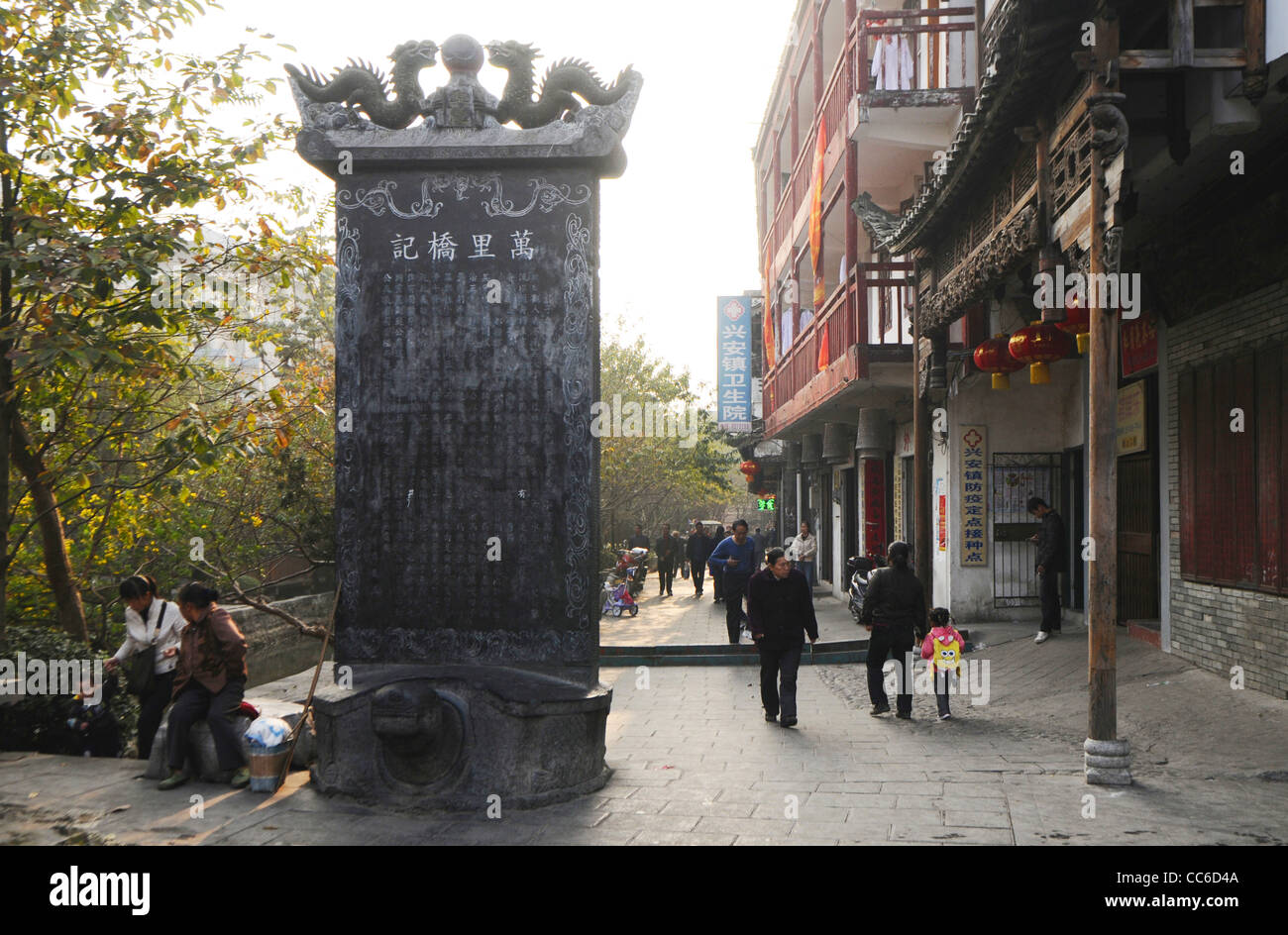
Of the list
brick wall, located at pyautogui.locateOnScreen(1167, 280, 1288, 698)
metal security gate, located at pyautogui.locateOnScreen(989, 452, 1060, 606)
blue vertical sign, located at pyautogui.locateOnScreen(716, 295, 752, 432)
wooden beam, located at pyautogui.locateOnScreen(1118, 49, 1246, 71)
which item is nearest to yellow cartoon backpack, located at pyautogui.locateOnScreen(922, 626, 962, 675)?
brick wall, located at pyautogui.locateOnScreen(1167, 280, 1288, 698)

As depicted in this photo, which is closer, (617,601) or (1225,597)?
(1225,597)

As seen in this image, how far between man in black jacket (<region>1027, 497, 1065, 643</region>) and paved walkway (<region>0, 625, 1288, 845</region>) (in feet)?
8.46

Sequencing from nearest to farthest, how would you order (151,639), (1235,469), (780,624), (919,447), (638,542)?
(151,639) < (1235,469) < (780,624) < (919,447) < (638,542)

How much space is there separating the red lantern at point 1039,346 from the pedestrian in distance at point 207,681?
695cm

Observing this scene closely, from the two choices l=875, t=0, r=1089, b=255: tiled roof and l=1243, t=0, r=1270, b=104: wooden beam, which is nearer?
l=1243, t=0, r=1270, b=104: wooden beam

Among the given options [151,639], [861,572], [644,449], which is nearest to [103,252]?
[151,639]

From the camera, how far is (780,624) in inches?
366

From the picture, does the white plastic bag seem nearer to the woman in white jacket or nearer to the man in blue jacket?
the woman in white jacket

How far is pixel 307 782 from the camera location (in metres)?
6.88

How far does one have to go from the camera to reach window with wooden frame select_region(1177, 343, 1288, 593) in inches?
311

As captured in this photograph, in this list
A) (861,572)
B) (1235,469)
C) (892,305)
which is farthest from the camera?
(861,572)

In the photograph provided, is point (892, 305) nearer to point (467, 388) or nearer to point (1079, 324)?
point (1079, 324)

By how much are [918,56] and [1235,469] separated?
23.6 feet

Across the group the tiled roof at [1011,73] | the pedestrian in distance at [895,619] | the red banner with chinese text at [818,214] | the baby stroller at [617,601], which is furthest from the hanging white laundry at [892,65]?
the baby stroller at [617,601]
